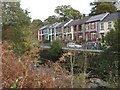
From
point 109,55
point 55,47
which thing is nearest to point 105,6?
point 55,47

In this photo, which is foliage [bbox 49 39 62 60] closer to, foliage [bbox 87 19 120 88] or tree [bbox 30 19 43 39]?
tree [bbox 30 19 43 39]

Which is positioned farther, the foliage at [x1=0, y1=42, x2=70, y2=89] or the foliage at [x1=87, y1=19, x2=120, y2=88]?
the foliage at [x1=87, y1=19, x2=120, y2=88]

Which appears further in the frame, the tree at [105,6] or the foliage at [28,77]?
the tree at [105,6]

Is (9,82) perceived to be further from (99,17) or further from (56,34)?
(99,17)

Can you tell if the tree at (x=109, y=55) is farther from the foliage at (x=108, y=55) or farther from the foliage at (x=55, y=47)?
the foliage at (x=55, y=47)

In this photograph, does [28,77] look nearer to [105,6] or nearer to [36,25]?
[105,6]

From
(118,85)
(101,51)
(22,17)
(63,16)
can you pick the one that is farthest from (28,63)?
(22,17)

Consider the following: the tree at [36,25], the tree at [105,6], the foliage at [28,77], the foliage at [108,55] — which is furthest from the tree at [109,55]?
the foliage at [28,77]

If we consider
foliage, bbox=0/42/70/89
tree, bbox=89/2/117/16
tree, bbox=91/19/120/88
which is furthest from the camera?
tree, bbox=91/19/120/88

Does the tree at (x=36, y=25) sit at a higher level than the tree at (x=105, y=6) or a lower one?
lower

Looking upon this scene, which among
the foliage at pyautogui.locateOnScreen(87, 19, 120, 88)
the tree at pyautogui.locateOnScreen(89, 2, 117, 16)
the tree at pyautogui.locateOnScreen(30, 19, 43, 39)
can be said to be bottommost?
the foliage at pyautogui.locateOnScreen(87, 19, 120, 88)

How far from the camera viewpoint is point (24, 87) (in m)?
1.07

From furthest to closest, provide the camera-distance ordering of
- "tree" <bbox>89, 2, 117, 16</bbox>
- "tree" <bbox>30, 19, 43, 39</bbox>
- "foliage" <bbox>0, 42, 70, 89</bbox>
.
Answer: "tree" <bbox>30, 19, 43, 39</bbox> → "tree" <bbox>89, 2, 117, 16</bbox> → "foliage" <bbox>0, 42, 70, 89</bbox>

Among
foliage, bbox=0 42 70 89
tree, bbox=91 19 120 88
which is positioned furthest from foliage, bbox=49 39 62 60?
foliage, bbox=0 42 70 89
